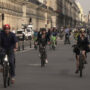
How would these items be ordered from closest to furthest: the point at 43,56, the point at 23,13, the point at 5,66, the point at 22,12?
the point at 5,66 < the point at 43,56 < the point at 22,12 < the point at 23,13

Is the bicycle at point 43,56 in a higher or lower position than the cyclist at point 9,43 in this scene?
lower

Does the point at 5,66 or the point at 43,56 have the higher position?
the point at 5,66

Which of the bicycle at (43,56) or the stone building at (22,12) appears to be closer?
the bicycle at (43,56)

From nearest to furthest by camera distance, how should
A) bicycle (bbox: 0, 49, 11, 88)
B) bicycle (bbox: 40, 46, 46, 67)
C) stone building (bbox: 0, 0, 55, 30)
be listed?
bicycle (bbox: 0, 49, 11, 88)
bicycle (bbox: 40, 46, 46, 67)
stone building (bbox: 0, 0, 55, 30)

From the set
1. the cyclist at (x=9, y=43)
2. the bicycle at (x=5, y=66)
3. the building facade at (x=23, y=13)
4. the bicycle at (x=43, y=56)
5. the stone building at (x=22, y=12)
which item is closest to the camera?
the bicycle at (x=5, y=66)

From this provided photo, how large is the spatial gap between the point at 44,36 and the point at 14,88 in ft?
25.7

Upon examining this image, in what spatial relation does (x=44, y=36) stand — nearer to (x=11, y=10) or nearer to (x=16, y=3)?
(x=11, y=10)

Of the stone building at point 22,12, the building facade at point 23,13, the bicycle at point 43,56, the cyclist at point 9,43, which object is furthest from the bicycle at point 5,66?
the stone building at point 22,12

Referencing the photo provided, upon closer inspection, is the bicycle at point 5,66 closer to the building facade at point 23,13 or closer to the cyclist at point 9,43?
the cyclist at point 9,43

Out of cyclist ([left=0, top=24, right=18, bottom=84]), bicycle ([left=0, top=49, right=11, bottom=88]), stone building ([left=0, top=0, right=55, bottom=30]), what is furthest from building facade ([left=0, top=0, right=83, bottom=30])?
bicycle ([left=0, top=49, right=11, bottom=88])

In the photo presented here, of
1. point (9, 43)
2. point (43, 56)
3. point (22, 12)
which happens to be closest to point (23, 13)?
point (22, 12)

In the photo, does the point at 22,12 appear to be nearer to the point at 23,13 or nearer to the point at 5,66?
the point at 23,13

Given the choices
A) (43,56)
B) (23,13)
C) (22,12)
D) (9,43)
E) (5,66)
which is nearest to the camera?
(5,66)

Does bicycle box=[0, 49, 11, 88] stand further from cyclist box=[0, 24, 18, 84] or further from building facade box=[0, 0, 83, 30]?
building facade box=[0, 0, 83, 30]
